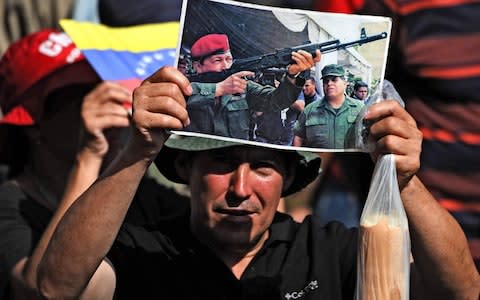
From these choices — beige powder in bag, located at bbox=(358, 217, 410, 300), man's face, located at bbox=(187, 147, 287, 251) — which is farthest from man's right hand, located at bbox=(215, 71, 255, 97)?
beige powder in bag, located at bbox=(358, 217, 410, 300)

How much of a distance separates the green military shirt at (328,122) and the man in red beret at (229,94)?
0.19 feet

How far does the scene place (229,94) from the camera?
2.86 m

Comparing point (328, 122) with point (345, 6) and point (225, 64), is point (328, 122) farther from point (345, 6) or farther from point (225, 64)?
point (345, 6)

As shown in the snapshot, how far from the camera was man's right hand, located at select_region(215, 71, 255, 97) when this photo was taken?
285cm

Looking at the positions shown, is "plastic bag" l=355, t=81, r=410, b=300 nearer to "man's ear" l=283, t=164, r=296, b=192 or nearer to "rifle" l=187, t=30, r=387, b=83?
"rifle" l=187, t=30, r=387, b=83

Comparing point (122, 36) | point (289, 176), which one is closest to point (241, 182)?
point (289, 176)

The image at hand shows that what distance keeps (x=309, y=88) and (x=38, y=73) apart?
4.68 feet

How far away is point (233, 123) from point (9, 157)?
149 centimetres

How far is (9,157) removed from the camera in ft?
13.7

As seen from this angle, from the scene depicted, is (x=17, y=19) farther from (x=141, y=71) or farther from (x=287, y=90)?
(x=287, y=90)

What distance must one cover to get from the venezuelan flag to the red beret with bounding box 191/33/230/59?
44.0 inches

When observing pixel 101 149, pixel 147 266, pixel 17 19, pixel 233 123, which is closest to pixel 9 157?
pixel 101 149

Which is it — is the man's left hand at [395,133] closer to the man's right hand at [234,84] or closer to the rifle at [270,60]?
the rifle at [270,60]

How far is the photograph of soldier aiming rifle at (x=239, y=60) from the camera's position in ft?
9.30
